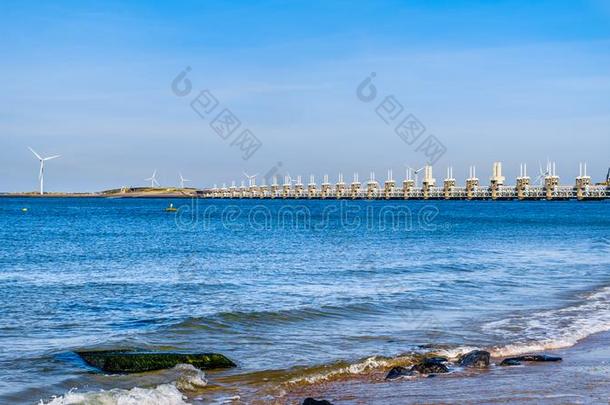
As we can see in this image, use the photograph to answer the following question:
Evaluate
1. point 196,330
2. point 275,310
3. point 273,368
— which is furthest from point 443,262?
point 273,368

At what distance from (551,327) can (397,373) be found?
7.48 metres

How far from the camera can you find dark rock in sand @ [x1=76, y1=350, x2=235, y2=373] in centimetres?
1440

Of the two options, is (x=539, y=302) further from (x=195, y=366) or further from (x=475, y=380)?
(x=195, y=366)

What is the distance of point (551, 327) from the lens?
64.5 feet

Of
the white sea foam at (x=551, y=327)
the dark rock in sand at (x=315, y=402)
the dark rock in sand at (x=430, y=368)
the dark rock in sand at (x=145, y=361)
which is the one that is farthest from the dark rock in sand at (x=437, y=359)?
the dark rock in sand at (x=315, y=402)

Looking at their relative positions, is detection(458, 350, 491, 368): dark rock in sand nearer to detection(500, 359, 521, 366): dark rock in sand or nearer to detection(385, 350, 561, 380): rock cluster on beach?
detection(385, 350, 561, 380): rock cluster on beach

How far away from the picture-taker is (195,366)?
47.7ft

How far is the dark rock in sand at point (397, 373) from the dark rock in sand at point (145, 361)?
3251 millimetres

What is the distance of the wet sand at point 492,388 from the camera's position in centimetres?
1186

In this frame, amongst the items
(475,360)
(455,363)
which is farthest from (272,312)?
(475,360)

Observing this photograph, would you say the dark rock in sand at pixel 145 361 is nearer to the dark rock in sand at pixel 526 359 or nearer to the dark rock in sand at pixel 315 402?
the dark rock in sand at pixel 315 402

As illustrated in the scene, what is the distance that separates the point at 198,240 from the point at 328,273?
27.2 meters

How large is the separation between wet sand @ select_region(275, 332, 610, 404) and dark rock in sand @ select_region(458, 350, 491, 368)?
0.28 metres

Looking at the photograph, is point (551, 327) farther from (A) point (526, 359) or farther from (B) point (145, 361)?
(B) point (145, 361)
